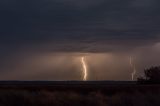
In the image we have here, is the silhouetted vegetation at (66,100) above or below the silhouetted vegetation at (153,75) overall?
below

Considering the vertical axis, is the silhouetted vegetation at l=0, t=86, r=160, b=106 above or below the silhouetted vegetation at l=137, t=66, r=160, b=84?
below

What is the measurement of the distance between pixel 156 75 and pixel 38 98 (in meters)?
33.0

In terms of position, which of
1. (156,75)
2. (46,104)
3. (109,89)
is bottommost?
(46,104)

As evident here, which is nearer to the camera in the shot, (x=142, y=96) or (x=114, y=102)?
(x=114, y=102)

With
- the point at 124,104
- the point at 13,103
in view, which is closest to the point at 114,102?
the point at 124,104

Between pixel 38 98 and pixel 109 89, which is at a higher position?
pixel 109 89

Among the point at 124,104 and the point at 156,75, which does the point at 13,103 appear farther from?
the point at 156,75

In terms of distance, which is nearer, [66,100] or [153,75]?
[66,100]

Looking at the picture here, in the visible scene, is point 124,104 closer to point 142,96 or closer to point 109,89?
point 142,96

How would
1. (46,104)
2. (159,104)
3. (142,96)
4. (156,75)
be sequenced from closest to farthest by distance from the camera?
1. (46,104)
2. (159,104)
3. (142,96)
4. (156,75)

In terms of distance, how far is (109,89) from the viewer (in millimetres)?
55969

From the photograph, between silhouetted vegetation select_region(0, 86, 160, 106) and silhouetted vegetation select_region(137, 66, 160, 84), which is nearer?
silhouetted vegetation select_region(0, 86, 160, 106)

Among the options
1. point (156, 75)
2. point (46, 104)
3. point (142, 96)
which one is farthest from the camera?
point (156, 75)

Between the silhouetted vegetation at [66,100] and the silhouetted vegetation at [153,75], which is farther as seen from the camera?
the silhouetted vegetation at [153,75]
